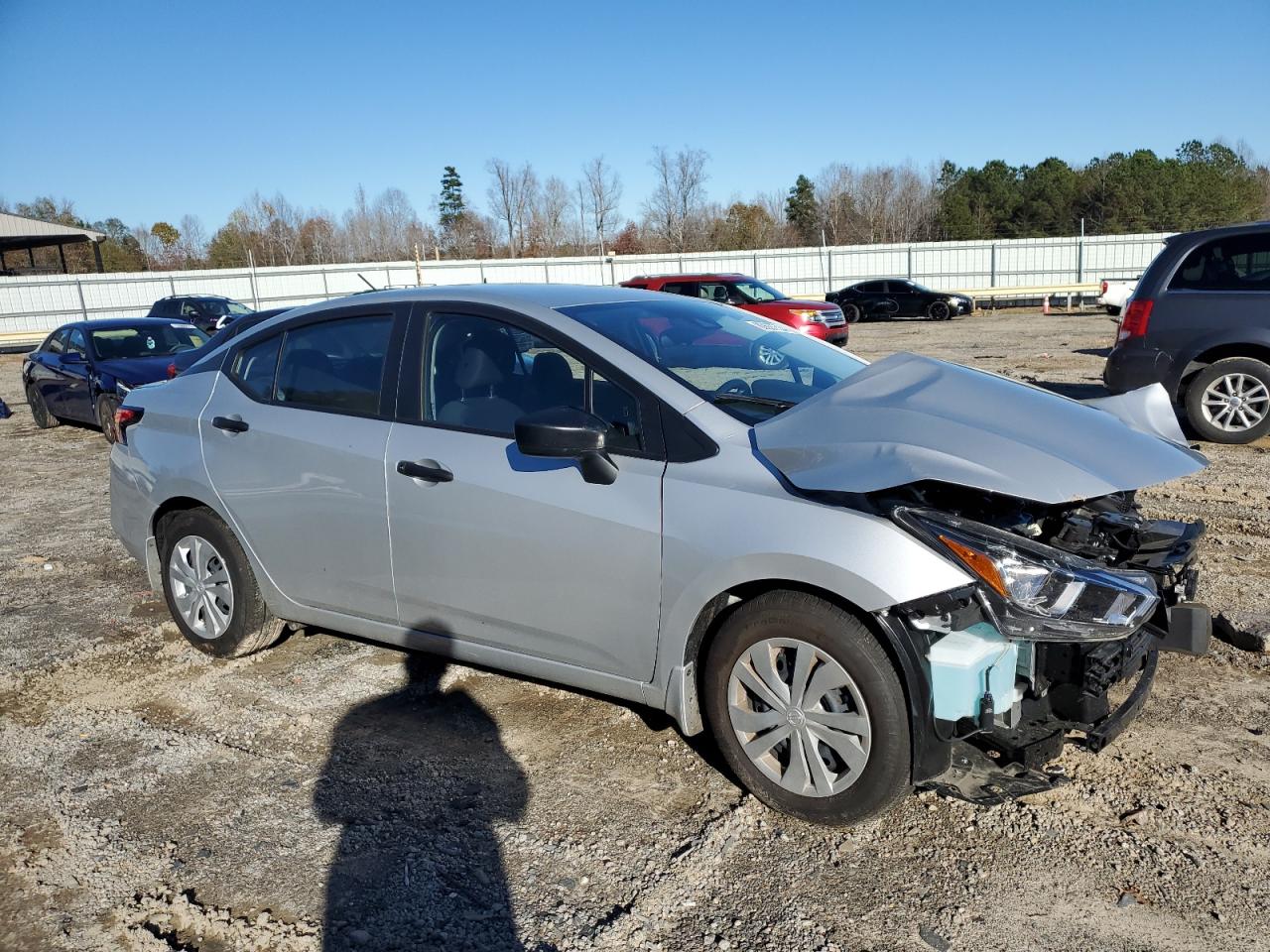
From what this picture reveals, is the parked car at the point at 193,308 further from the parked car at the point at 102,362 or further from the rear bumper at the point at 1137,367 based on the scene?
the rear bumper at the point at 1137,367

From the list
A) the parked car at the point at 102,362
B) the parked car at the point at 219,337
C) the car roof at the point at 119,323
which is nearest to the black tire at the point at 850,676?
the parked car at the point at 219,337

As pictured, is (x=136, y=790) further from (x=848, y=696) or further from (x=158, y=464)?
(x=848, y=696)

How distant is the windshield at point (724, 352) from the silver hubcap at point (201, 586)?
2222 millimetres

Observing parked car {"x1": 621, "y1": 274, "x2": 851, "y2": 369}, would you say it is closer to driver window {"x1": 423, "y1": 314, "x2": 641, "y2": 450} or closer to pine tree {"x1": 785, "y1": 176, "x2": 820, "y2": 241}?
driver window {"x1": 423, "y1": 314, "x2": 641, "y2": 450}

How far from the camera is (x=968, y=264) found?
125ft

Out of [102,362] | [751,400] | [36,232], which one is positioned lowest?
[102,362]

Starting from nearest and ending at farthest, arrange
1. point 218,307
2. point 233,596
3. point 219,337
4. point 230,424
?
1. point 230,424
2. point 233,596
3. point 219,337
4. point 218,307

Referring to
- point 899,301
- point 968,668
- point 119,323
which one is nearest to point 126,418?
point 968,668

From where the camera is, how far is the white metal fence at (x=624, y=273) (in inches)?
1410

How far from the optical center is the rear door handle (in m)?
4.54

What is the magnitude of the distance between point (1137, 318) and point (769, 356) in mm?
6191

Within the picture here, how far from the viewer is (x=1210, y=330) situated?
8516 millimetres

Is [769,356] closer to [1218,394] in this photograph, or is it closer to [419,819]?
[419,819]

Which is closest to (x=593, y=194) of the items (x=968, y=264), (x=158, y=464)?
(x=968, y=264)
